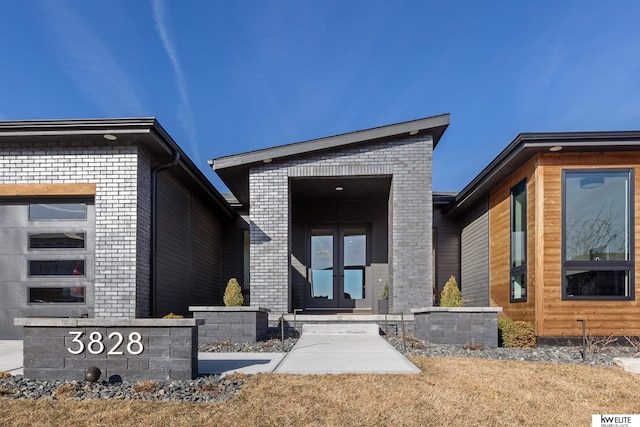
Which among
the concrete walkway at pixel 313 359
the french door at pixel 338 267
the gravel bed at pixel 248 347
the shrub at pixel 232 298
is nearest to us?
the concrete walkway at pixel 313 359

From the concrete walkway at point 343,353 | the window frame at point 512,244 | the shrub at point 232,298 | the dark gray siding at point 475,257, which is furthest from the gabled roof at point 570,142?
the shrub at point 232,298

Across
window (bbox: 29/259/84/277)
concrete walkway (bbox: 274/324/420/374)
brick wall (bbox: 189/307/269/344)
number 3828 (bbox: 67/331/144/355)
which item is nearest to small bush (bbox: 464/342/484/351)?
concrete walkway (bbox: 274/324/420/374)

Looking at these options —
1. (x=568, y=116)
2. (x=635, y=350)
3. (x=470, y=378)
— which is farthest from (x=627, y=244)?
(x=568, y=116)

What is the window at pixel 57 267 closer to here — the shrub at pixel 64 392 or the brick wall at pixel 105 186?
the brick wall at pixel 105 186

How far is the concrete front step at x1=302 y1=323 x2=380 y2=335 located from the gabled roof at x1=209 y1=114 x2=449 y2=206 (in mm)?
3847

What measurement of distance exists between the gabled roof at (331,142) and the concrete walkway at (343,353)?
12.7 feet

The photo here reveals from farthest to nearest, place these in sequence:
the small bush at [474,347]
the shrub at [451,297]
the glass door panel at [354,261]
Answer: the glass door panel at [354,261] < the shrub at [451,297] < the small bush at [474,347]

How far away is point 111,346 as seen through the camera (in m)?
5.23

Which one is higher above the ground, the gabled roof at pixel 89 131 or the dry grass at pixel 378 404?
the gabled roof at pixel 89 131

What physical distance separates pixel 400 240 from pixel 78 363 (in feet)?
21.8

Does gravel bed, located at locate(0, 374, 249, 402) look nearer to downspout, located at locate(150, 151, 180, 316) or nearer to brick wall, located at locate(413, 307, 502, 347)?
downspout, located at locate(150, 151, 180, 316)

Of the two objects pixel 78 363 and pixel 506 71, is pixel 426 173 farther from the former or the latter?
pixel 506 71

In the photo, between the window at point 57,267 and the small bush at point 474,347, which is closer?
the small bush at point 474,347

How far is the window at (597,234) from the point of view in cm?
822
